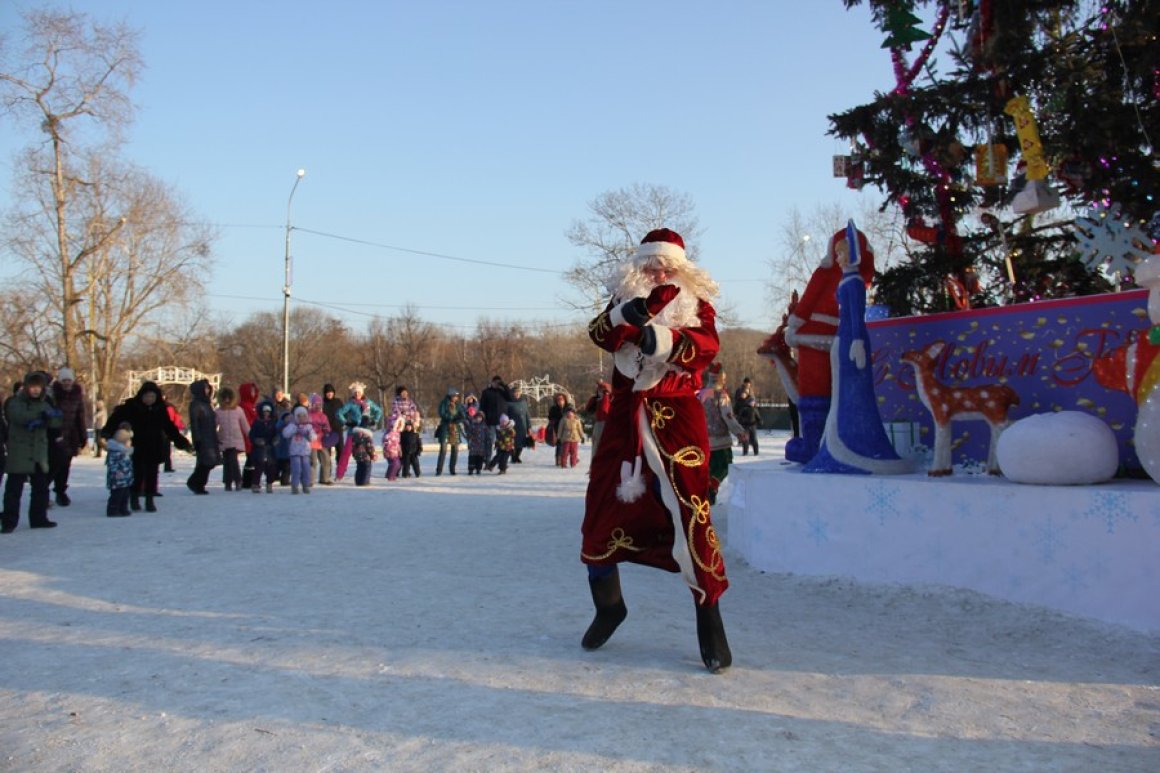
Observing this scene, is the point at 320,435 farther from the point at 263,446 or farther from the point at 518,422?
the point at 518,422

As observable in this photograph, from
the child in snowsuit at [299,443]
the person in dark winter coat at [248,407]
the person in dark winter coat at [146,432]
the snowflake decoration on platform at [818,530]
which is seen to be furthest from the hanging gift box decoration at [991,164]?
the person in dark winter coat at [248,407]

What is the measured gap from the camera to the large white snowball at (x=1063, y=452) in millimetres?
5453

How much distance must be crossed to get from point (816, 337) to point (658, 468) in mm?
3487

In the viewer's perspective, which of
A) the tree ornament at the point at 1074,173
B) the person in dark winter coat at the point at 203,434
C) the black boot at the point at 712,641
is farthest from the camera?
the person in dark winter coat at the point at 203,434

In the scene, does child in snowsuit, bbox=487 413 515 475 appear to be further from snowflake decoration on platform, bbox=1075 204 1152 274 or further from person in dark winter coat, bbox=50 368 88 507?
snowflake decoration on platform, bbox=1075 204 1152 274

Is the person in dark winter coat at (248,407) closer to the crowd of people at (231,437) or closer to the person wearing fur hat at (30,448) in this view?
the crowd of people at (231,437)

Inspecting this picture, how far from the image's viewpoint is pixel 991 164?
842 cm

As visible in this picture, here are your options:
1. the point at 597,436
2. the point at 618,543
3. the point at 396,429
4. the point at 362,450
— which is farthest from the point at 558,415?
the point at 618,543

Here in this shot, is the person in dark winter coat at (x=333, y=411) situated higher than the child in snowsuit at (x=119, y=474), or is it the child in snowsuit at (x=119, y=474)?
the person in dark winter coat at (x=333, y=411)

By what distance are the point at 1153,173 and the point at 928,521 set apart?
400cm

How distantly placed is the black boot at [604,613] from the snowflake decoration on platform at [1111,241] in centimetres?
605

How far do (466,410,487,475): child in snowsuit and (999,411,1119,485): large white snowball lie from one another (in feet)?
39.6

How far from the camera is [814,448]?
7.73 meters

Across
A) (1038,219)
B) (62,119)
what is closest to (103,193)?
(62,119)
